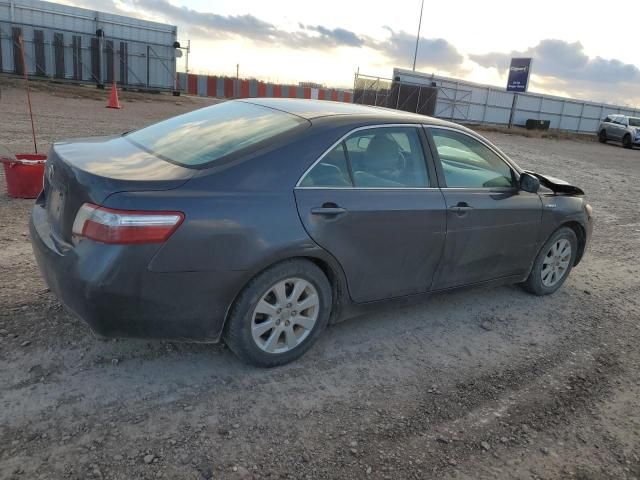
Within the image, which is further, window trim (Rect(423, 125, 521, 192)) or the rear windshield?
window trim (Rect(423, 125, 521, 192))

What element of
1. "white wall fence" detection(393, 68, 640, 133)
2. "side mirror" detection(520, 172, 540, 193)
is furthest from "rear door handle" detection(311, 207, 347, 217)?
"white wall fence" detection(393, 68, 640, 133)

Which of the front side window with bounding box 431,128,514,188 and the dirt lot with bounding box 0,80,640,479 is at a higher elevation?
the front side window with bounding box 431,128,514,188

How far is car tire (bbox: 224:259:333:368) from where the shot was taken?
10.1 feet

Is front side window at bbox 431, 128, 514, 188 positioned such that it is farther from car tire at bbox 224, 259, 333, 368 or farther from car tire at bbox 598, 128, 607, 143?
car tire at bbox 598, 128, 607, 143

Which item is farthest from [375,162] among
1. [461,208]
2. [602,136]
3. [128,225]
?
[602,136]

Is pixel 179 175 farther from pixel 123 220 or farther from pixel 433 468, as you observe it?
pixel 433 468

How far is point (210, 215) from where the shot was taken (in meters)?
2.82

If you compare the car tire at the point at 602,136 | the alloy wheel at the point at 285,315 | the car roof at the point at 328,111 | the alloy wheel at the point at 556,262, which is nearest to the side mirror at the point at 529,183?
the alloy wheel at the point at 556,262

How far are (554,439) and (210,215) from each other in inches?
89.6

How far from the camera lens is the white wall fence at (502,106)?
33.9 meters

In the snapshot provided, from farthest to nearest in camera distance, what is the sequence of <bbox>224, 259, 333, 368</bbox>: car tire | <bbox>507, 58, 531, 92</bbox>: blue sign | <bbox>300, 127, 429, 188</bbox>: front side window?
<bbox>507, 58, 531, 92</bbox>: blue sign, <bbox>300, 127, 429, 188</bbox>: front side window, <bbox>224, 259, 333, 368</bbox>: car tire

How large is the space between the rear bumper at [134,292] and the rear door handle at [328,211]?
1.97 ft

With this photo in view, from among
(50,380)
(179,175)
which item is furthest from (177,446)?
(179,175)

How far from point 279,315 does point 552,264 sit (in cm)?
301
